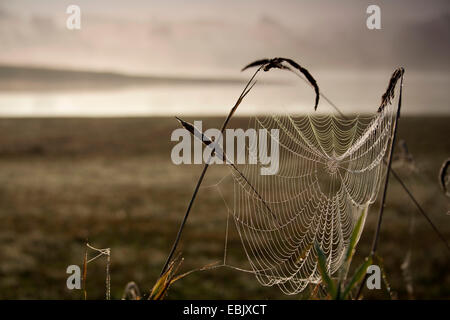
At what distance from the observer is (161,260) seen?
505 inches

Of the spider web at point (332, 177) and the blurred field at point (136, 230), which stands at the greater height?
the spider web at point (332, 177)

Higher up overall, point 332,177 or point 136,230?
point 332,177

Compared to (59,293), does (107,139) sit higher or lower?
higher

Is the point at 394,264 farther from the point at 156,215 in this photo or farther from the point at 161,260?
the point at 156,215

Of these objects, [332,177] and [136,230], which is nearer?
[332,177]

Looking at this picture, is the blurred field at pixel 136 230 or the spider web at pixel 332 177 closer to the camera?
the spider web at pixel 332 177

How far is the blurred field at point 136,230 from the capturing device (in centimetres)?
1045

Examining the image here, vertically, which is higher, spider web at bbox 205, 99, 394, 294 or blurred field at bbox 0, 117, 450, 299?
spider web at bbox 205, 99, 394, 294

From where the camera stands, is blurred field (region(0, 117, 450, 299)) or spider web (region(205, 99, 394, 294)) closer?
spider web (region(205, 99, 394, 294))

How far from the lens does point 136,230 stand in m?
16.3

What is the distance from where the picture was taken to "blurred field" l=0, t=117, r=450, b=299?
34.3 ft
